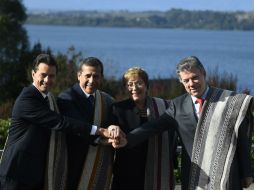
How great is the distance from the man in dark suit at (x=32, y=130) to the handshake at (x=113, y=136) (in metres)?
0.15

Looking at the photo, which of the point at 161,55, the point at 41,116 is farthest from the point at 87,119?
the point at 161,55

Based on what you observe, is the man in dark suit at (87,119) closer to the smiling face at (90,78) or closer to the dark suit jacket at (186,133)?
the smiling face at (90,78)

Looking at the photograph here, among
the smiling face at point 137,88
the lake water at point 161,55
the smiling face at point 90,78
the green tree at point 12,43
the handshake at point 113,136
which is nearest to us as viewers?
the handshake at point 113,136

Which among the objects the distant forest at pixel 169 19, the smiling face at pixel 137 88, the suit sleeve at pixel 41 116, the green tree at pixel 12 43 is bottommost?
the distant forest at pixel 169 19

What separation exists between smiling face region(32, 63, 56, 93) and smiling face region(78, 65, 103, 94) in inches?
11.8

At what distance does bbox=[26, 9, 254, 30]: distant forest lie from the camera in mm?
166125

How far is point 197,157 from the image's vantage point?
7.36m

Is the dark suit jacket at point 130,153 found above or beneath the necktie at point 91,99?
beneath

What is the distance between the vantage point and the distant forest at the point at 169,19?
166125 mm

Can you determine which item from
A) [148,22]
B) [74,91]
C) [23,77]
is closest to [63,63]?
[23,77]

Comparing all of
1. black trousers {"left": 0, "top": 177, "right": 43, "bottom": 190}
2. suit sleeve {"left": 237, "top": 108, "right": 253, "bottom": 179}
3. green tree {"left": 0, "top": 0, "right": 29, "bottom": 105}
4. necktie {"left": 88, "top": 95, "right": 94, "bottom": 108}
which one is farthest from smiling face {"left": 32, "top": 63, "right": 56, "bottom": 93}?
green tree {"left": 0, "top": 0, "right": 29, "bottom": 105}

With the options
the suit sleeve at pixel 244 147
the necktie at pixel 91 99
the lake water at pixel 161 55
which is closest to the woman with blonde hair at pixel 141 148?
the necktie at pixel 91 99

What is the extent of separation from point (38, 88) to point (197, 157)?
59.7 inches

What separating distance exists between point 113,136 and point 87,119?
33cm
